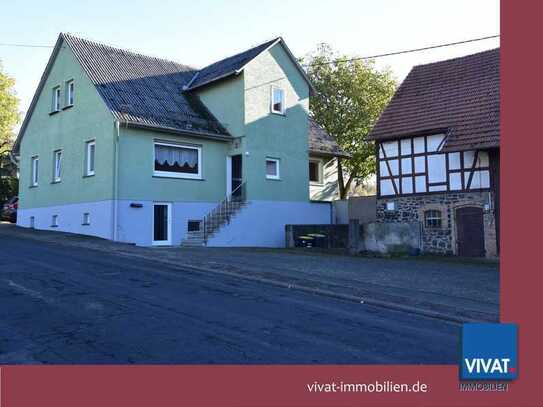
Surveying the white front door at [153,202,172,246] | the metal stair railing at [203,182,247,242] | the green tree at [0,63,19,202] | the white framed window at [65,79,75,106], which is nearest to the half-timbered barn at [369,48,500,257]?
the metal stair railing at [203,182,247,242]

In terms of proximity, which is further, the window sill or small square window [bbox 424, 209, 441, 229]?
the window sill

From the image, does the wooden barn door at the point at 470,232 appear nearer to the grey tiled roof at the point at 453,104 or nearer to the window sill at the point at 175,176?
the grey tiled roof at the point at 453,104

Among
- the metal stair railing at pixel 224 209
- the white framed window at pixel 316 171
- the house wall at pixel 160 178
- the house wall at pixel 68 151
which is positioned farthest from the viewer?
the white framed window at pixel 316 171

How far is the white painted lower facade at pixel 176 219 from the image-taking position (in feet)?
65.2

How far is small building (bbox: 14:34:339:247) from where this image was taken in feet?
66.8

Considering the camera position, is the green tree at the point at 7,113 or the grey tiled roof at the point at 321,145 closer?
the grey tiled roof at the point at 321,145

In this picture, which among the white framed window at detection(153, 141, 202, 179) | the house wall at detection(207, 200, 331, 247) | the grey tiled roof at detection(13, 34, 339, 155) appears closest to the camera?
the grey tiled roof at detection(13, 34, 339, 155)

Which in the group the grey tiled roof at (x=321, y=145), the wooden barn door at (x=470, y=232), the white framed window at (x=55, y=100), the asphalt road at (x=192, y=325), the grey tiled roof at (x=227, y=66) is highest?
the grey tiled roof at (x=227, y=66)

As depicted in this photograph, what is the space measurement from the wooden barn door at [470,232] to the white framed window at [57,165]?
17060 mm

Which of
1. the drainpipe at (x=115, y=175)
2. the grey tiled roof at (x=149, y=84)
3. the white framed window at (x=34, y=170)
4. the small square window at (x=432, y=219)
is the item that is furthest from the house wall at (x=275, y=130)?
the white framed window at (x=34, y=170)

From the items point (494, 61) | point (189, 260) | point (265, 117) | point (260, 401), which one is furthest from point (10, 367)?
point (494, 61)

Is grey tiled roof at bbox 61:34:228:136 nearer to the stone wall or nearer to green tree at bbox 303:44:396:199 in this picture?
the stone wall

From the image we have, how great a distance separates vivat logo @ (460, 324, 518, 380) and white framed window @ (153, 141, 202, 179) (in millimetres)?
17486

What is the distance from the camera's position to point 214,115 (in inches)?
954
